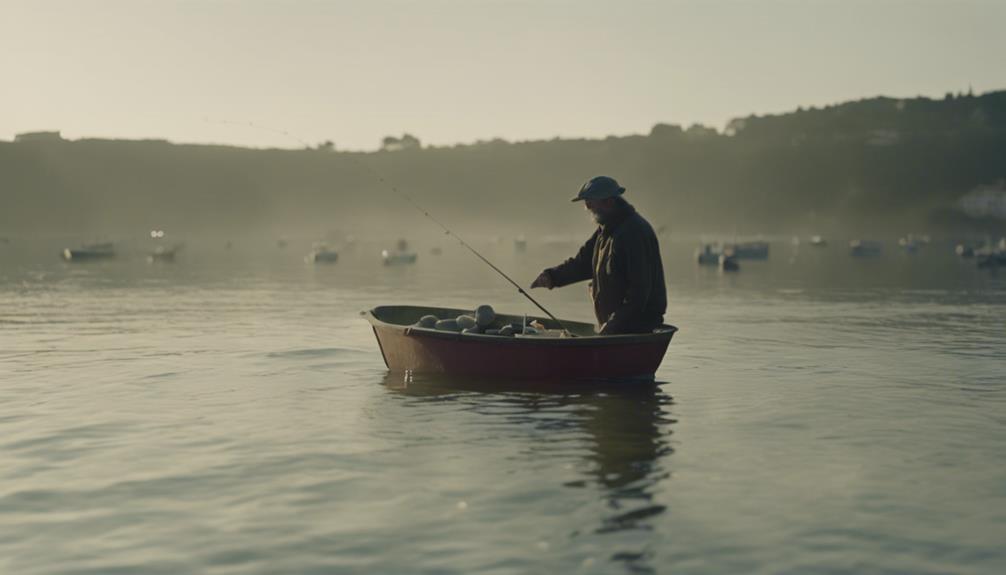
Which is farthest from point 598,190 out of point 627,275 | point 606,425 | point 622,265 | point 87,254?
point 87,254

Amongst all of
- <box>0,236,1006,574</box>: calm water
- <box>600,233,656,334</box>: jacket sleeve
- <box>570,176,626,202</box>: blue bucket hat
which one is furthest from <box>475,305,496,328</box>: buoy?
<box>570,176,626,202</box>: blue bucket hat

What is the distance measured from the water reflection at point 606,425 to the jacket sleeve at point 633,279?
3.80 ft

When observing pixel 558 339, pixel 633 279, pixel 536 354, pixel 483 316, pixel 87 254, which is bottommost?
pixel 536 354

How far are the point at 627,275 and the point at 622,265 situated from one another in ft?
0.57

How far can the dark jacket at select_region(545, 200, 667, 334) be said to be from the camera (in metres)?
16.4

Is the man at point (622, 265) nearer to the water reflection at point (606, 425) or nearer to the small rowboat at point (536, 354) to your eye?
the small rowboat at point (536, 354)

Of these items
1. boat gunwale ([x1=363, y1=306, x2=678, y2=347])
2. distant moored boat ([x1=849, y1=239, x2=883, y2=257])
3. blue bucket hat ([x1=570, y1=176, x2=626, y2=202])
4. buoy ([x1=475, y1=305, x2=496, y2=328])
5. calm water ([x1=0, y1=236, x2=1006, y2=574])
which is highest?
blue bucket hat ([x1=570, y1=176, x2=626, y2=202])

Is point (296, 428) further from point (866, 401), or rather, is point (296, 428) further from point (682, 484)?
point (866, 401)

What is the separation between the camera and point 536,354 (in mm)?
16922

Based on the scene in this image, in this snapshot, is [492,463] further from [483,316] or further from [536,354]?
[483,316]

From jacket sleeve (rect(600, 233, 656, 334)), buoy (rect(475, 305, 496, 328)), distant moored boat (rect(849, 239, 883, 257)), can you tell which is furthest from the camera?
distant moored boat (rect(849, 239, 883, 257))

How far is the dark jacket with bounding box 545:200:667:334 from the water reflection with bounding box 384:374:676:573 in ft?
3.80

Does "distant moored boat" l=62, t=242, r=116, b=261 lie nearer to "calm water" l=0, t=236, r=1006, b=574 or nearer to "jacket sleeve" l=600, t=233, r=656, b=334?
"calm water" l=0, t=236, r=1006, b=574

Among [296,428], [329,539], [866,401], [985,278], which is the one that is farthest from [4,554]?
[985,278]
